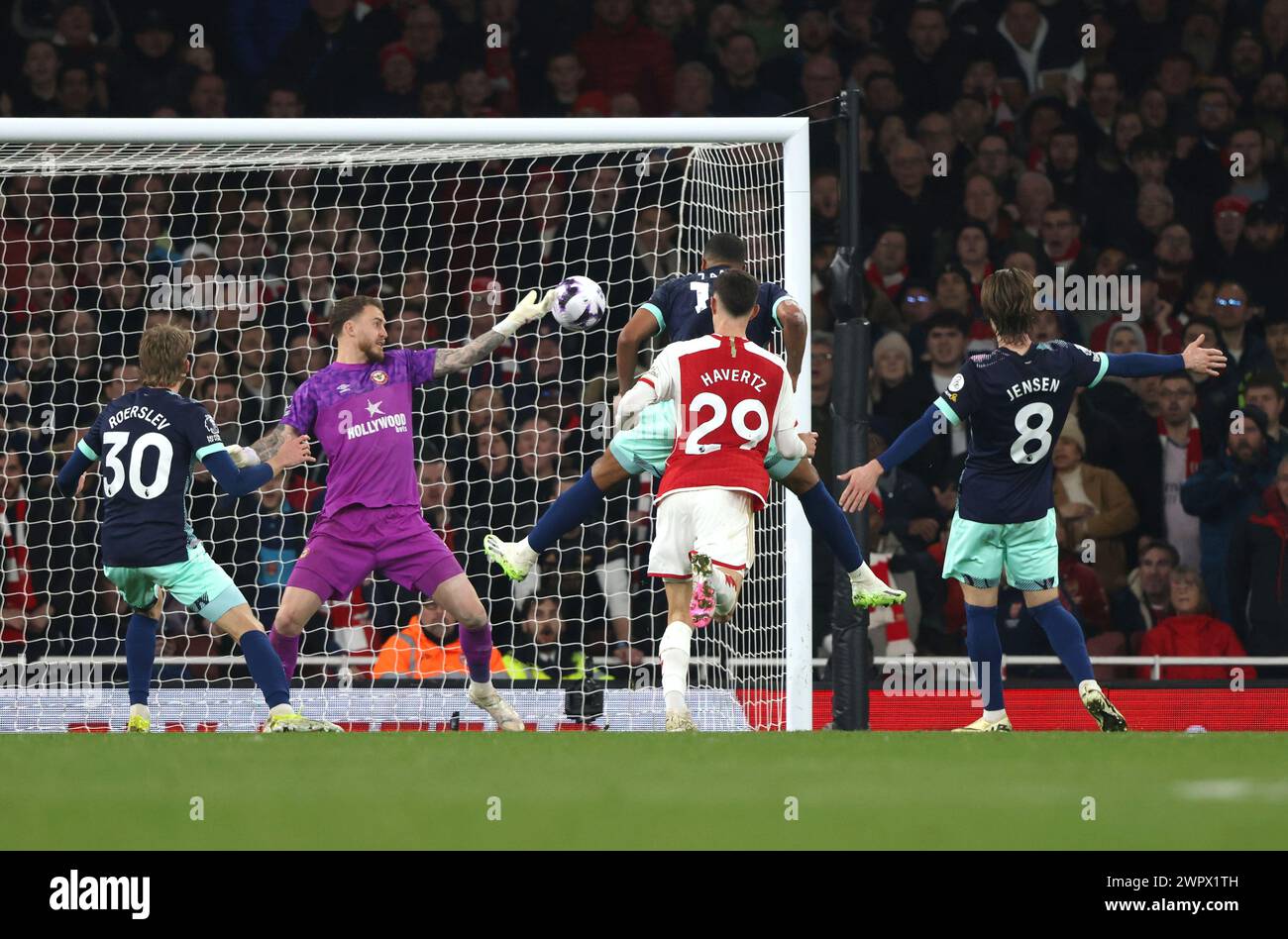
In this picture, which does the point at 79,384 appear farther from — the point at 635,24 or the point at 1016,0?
the point at 1016,0

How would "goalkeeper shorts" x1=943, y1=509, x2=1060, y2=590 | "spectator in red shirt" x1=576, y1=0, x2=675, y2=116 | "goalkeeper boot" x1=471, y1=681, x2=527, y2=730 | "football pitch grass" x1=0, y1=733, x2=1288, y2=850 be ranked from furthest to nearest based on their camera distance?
1. "spectator in red shirt" x1=576, y1=0, x2=675, y2=116
2. "goalkeeper boot" x1=471, y1=681, x2=527, y2=730
3. "goalkeeper shorts" x1=943, y1=509, x2=1060, y2=590
4. "football pitch grass" x1=0, y1=733, x2=1288, y2=850

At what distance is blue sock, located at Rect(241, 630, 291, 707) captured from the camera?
646 cm

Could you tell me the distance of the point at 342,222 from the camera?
10.6 meters

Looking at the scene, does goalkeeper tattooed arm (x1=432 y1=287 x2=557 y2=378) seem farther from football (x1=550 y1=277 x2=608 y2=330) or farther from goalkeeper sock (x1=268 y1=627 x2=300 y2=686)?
goalkeeper sock (x1=268 y1=627 x2=300 y2=686)

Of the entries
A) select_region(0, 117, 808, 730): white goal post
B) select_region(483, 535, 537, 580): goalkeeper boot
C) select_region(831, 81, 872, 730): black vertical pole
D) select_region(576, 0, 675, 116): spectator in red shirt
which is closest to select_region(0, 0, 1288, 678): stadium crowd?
select_region(576, 0, 675, 116): spectator in red shirt

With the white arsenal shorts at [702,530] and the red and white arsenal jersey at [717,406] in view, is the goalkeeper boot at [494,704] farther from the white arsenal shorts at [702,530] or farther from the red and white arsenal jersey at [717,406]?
the red and white arsenal jersey at [717,406]

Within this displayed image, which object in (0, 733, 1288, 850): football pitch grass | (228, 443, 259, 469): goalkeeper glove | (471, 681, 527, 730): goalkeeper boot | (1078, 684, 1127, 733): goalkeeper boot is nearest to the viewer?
(0, 733, 1288, 850): football pitch grass

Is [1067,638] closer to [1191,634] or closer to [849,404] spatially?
[849,404]

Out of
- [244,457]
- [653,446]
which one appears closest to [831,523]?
[653,446]

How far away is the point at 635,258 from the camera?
8.74 m

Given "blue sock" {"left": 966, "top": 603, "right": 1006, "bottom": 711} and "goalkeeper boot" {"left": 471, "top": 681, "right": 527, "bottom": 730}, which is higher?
"blue sock" {"left": 966, "top": 603, "right": 1006, "bottom": 711}

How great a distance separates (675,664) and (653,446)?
35.6 inches

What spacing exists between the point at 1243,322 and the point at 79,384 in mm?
6878

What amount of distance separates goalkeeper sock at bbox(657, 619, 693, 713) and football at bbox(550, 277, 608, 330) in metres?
1.31
